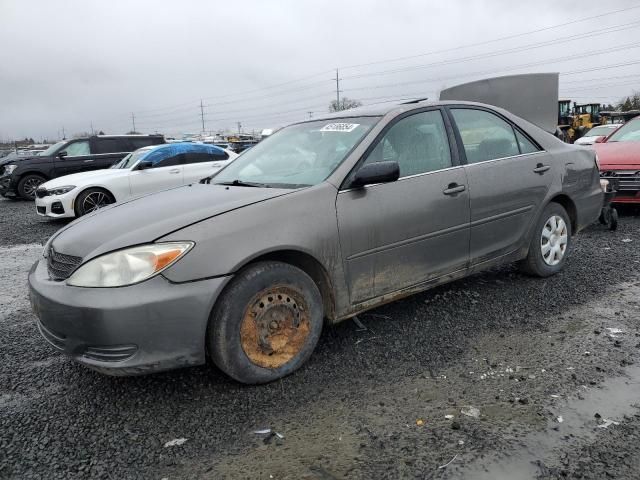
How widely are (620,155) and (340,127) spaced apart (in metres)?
5.82

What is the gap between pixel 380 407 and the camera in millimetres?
2691

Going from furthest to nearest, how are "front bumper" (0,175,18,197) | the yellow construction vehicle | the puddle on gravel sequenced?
the yellow construction vehicle
"front bumper" (0,175,18,197)
the puddle on gravel

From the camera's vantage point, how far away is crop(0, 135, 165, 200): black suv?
1404 centimetres

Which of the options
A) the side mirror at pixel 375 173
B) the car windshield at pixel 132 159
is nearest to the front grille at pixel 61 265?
the side mirror at pixel 375 173

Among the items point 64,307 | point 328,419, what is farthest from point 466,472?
point 64,307

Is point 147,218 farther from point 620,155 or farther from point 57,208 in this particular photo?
point 57,208

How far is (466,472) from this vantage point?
85.4 inches

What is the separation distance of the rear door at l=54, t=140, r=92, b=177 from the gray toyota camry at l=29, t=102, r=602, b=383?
11642mm

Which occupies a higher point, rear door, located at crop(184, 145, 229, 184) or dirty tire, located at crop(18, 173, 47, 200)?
rear door, located at crop(184, 145, 229, 184)

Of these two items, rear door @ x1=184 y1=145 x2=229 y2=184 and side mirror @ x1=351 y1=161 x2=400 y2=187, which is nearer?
side mirror @ x1=351 y1=161 x2=400 y2=187

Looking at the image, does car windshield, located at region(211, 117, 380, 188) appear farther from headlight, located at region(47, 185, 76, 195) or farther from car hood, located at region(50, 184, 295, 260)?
headlight, located at region(47, 185, 76, 195)

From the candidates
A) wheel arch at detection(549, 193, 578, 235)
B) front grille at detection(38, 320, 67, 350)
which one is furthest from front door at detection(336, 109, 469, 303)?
front grille at detection(38, 320, 67, 350)

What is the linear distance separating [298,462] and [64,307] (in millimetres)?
1448

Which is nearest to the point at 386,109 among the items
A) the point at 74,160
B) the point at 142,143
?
the point at 142,143
